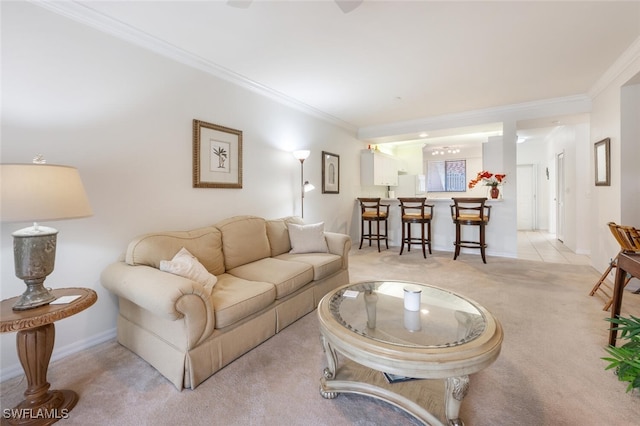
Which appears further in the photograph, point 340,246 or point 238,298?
point 340,246

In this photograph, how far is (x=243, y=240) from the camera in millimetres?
2738

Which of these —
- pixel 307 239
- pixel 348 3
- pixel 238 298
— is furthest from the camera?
pixel 307 239

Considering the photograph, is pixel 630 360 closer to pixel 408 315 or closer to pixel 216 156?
pixel 408 315

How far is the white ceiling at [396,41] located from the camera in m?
2.02

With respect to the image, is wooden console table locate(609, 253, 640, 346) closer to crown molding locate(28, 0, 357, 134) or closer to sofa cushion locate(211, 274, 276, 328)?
sofa cushion locate(211, 274, 276, 328)

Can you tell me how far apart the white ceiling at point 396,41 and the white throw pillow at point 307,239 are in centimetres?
177

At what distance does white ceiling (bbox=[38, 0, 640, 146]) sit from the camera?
2.02 m

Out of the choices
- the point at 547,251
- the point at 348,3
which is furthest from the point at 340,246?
the point at 547,251

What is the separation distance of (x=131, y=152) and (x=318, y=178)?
280cm

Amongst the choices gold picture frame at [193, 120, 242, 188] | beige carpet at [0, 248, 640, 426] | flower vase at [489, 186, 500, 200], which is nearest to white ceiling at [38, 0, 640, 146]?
gold picture frame at [193, 120, 242, 188]

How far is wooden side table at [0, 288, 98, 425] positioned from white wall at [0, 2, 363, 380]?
551 mm

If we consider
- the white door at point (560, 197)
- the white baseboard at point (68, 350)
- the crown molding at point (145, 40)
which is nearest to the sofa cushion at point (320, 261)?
the white baseboard at point (68, 350)

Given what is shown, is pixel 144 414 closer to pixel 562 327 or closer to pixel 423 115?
pixel 562 327

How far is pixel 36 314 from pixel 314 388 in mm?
1461
